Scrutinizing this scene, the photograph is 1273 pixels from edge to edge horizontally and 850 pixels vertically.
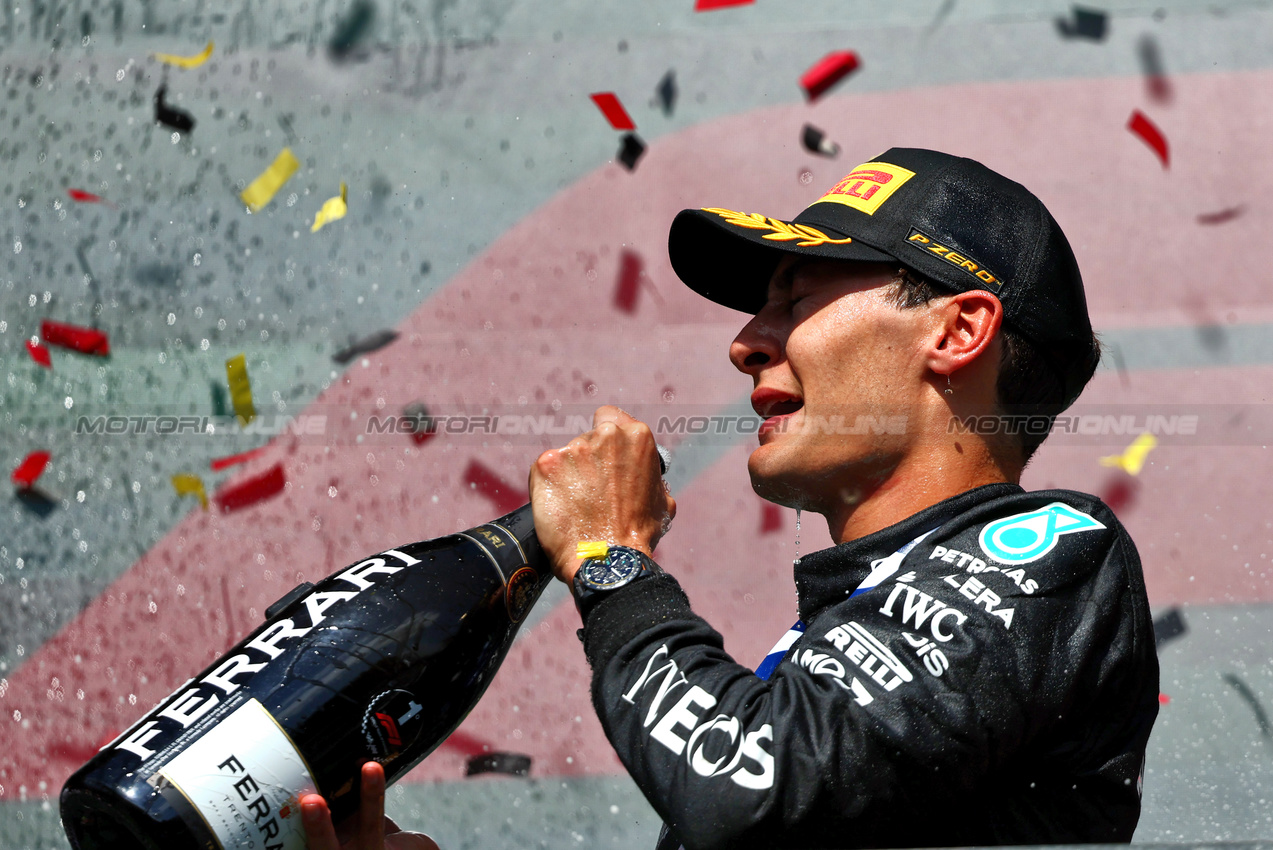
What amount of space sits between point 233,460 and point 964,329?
4.55 feet

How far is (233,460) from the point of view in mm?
1938

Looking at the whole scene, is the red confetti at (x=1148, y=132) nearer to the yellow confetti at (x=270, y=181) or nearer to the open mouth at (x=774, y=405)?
the open mouth at (x=774, y=405)

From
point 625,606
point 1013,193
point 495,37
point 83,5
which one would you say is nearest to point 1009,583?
point 625,606

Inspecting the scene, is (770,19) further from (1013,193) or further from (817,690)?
(817,690)

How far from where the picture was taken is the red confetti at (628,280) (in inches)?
76.3

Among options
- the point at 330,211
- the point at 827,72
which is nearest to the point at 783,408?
the point at 827,72

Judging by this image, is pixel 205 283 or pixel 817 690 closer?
pixel 817 690

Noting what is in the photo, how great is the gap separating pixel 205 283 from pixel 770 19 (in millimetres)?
1140

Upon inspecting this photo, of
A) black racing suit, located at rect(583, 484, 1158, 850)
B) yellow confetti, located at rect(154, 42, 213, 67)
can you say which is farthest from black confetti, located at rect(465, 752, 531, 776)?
yellow confetti, located at rect(154, 42, 213, 67)

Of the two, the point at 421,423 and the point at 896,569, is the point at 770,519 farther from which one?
the point at 896,569

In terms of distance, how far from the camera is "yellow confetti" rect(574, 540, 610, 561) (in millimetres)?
914

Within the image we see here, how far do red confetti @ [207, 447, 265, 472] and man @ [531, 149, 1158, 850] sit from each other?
103 cm

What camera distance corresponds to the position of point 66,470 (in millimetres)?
1967

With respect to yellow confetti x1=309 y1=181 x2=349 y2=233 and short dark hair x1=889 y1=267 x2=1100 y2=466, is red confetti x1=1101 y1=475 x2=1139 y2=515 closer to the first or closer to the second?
short dark hair x1=889 y1=267 x2=1100 y2=466
